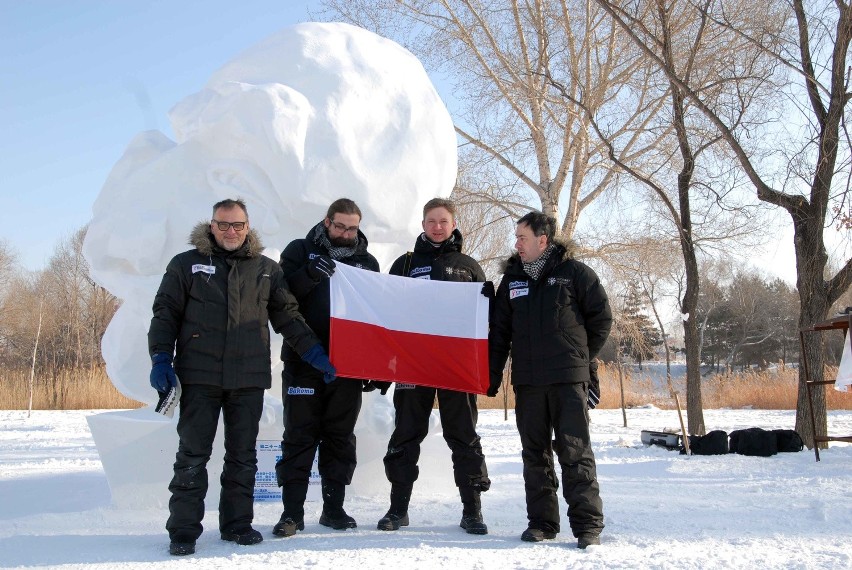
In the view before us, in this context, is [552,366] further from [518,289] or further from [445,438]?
[445,438]

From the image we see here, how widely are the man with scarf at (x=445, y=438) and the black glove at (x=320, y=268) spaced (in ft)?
1.86

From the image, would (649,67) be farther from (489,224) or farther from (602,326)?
(602,326)

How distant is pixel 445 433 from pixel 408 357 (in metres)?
0.45

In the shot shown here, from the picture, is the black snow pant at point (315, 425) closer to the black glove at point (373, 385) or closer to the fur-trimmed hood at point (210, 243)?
the black glove at point (373, 385)

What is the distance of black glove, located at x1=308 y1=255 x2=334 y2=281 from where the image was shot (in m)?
3.82

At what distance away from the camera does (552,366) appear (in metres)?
3.56

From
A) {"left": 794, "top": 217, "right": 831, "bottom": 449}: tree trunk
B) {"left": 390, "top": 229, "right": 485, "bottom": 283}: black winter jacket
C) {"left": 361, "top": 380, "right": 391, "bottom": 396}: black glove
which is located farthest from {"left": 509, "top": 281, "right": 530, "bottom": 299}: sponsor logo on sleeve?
{"left": 794, "top": 217, "right": 831, "bottom": 449}: tree trunk

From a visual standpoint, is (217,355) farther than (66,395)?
No

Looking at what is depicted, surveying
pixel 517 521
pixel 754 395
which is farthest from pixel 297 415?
pixel 754 395

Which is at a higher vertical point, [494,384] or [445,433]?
[494,384]

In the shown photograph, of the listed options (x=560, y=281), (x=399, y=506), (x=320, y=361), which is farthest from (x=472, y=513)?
(x=560, y=281)

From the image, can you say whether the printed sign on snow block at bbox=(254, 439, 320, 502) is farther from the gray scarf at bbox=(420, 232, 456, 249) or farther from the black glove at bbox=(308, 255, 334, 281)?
the gray scarf at bbox=(420, 232, 456, 249)

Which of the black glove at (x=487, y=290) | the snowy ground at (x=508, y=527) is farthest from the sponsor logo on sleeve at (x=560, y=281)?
the snowy ground at (x=508, y=527)

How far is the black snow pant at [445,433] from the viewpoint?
3.80 metres
